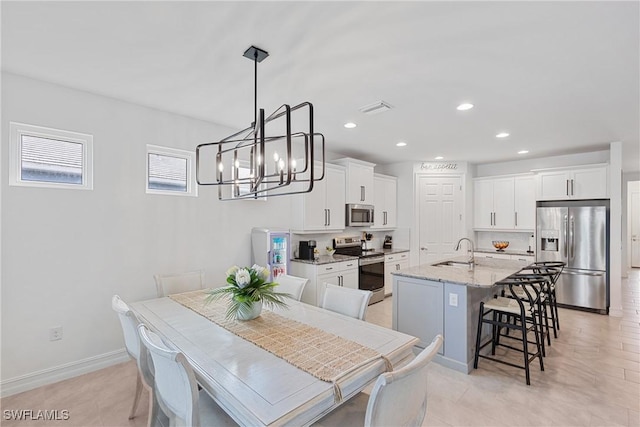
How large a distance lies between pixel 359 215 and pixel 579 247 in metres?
3.55

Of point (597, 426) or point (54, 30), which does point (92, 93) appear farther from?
point (597, 426)

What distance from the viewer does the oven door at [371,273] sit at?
5.17 meters

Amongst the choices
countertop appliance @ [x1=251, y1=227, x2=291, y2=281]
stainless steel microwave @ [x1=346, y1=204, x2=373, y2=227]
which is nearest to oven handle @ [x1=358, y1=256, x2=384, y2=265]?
stainless steel microwave @ [x1=346, y1=204, x2=373, y2=227]

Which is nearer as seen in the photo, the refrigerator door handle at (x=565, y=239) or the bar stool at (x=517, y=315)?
the bar stool at (x=517, y=315)

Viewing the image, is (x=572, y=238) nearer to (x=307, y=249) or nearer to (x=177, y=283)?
(x=307, y=249)

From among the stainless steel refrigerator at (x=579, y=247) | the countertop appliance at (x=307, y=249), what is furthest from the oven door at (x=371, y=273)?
the stainless steel refrigerator at (x=579, y=247)

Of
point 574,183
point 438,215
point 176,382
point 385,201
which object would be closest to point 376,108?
point 176,382

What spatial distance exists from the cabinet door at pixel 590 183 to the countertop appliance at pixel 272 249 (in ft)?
15.8

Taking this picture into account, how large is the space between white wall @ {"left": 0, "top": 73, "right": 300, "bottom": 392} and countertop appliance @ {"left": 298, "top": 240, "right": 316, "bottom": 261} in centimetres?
144

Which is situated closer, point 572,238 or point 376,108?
point 376,108

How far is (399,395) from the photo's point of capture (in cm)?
125

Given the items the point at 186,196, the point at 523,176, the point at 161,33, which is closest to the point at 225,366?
the point at 161,33

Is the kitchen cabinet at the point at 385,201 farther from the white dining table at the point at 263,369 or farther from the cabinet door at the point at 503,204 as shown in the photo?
the white dining table at the point at 263,369

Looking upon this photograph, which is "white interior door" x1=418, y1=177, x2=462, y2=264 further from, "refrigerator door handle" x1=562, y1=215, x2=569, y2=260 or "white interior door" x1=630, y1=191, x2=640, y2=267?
"white interior door" x1=630, y1=191, x2=640, y2=267
